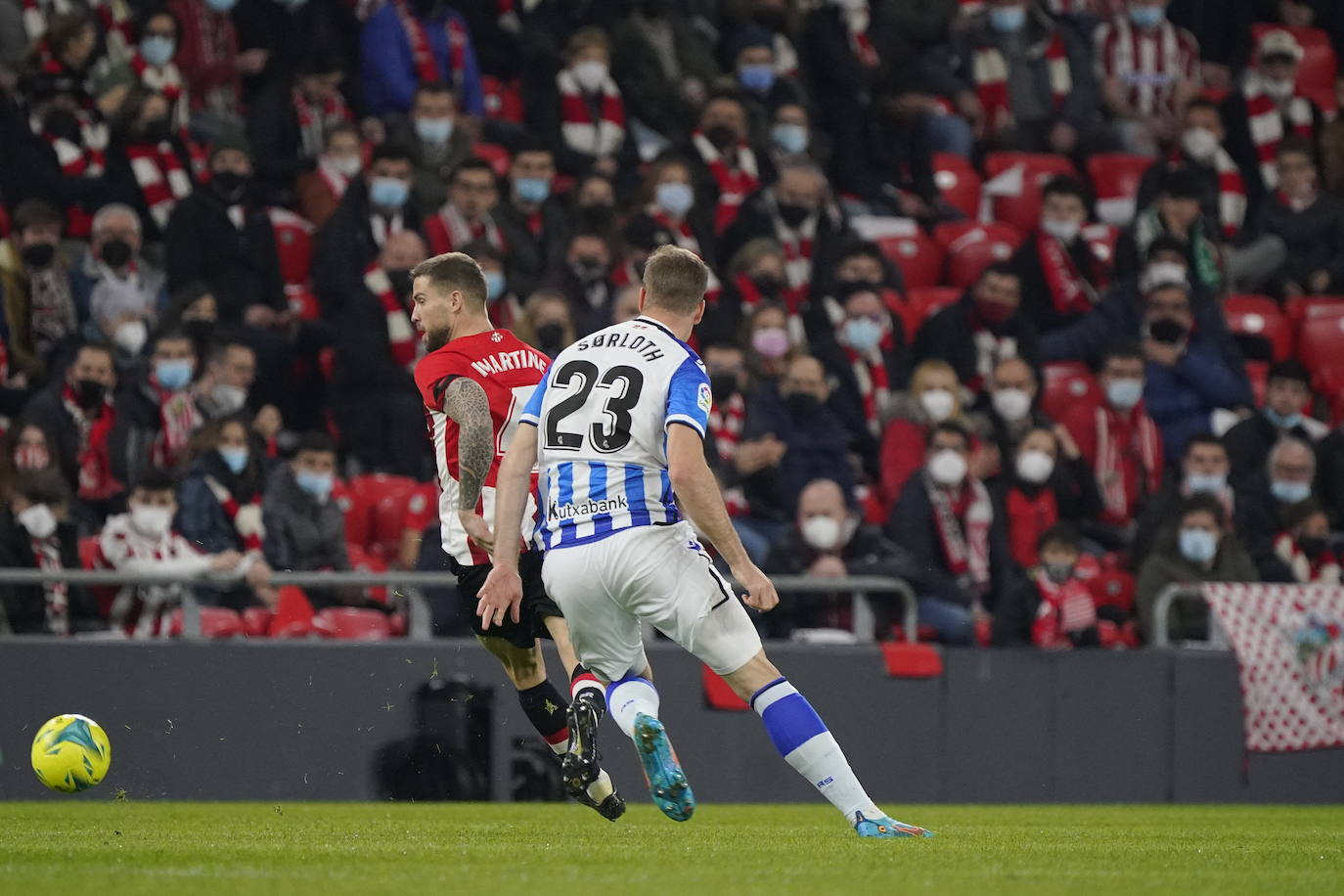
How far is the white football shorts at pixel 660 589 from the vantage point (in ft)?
24.6

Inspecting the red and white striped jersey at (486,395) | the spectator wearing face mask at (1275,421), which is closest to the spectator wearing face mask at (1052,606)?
the spectator wearing face mask at (1275,421)

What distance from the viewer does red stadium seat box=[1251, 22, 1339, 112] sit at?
2039 cm

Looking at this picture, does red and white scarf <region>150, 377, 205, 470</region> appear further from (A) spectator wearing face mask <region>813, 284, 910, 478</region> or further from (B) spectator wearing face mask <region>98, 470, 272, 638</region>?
(A) spectator wearing face mask <region>813, 284, 910, 478</region>

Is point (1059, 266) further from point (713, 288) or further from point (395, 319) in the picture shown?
point (395, 319)

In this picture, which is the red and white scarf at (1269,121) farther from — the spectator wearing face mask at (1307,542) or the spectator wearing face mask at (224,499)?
the spectator wearing face mask at (224,499)

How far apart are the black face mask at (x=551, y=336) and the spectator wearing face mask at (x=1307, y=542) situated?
5.09 m

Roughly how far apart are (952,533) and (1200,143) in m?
6.47

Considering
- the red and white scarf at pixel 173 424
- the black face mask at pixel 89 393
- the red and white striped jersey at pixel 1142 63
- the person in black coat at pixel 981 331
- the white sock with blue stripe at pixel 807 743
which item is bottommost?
the white sock with blue stripe at pixel 807 743

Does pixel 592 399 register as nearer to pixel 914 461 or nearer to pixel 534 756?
pixel 534 756

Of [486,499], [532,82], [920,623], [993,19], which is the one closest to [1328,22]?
[993,19]

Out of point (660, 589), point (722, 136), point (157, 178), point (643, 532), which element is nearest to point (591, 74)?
point (722, 136)

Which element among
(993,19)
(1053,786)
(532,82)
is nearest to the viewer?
(1053,786)

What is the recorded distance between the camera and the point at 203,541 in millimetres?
12281

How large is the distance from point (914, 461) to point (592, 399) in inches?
280
